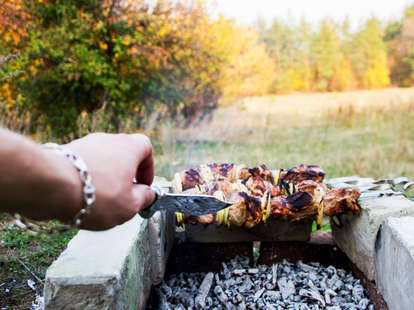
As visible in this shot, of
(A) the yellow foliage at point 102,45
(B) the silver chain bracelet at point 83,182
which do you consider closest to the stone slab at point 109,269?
(B) the silver chain bracelet at point 83,182

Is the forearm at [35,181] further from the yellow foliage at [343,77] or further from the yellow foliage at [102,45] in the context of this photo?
the yellow foliage at [343,77]

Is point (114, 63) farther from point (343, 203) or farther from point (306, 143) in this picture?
point (343, 203)

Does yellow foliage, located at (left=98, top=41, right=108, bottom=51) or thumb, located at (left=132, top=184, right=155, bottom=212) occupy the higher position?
yellow foliage, located at (left=98, top=41, right=108, bottom=51)

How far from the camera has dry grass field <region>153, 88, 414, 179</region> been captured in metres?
5.20

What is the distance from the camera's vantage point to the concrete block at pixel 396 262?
52.0 inches

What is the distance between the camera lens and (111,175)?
34.3 inches

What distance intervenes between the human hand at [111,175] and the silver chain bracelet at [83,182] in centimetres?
2

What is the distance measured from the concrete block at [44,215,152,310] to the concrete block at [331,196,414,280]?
1.06m

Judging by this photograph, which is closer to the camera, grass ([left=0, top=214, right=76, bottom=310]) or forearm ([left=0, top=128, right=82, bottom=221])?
forearm ([left=0, top=128, right=82, bottom=221])

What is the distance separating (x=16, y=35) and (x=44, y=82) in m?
1.40

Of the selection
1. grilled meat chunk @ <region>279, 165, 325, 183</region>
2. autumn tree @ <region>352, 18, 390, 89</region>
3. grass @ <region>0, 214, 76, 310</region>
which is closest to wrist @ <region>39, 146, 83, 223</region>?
grass @ <region>0, 214, 76, 310</region>

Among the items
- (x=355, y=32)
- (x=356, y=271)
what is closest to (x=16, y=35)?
(x=356, y=271)

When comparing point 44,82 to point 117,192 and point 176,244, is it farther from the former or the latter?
point 117,192

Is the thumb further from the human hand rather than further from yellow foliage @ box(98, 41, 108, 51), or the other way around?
yellow foliage @ box(98, 41, 108, 51)
